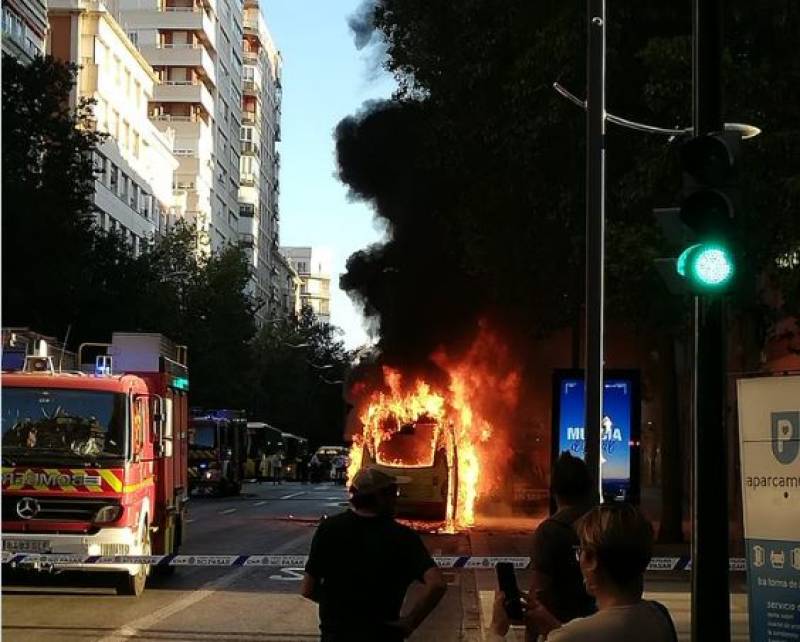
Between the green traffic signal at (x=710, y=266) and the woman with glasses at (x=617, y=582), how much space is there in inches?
166

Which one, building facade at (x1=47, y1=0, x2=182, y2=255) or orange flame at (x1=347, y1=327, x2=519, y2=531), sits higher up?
building facade at (x1=47, y1=0, x2=182, y2=255)

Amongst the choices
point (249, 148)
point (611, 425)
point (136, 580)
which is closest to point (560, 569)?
point (611, 425)

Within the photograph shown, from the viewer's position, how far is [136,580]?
611 inches

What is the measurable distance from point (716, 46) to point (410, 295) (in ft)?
98.9

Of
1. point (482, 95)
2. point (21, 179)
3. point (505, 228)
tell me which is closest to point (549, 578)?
point (482, 95)

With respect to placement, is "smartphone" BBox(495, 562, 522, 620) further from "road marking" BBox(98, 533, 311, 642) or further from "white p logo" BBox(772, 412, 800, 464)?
"road marking" BBox(98, 533, 311, 642)

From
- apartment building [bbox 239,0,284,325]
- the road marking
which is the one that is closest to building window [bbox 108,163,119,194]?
apartment building [bbox 239,0,284,325]

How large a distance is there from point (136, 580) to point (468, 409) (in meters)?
26.2

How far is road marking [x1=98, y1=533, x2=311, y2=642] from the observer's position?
12.4 m

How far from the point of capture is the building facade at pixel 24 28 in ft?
181

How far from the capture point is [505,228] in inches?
1029

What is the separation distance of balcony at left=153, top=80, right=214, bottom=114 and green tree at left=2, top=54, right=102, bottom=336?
68800 mm

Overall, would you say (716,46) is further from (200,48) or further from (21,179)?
(200,48)

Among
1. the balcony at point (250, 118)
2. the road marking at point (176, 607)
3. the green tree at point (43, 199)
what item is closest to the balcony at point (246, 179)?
the balcony at point (250, 118)
